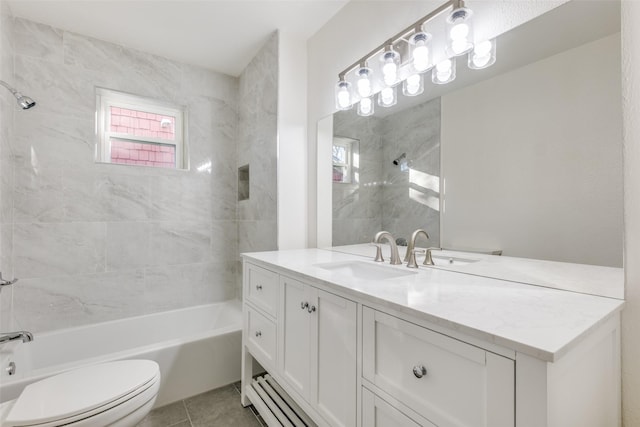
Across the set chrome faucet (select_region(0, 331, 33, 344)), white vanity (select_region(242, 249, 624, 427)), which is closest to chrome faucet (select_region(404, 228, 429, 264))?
white vanity (select_region(242, 249, 624, 427))

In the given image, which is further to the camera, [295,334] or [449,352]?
[295,334]

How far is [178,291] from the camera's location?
2.48m

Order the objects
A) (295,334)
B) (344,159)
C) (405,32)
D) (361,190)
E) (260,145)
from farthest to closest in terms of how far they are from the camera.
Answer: (260,145) < (344,159) < (361,190) < (405,32) < (295,334)

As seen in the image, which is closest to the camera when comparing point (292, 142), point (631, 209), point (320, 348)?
point (631, 209)

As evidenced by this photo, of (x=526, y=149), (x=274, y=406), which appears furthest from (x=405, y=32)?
(x=274, y=406)

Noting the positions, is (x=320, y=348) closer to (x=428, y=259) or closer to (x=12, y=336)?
(x=428, y=259)

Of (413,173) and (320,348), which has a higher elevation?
(413,173)

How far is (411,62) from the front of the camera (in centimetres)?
Answer: 140

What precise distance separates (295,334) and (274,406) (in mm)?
608

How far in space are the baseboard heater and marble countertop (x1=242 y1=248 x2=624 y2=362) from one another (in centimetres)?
83

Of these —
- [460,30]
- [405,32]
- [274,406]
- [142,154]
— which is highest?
[405,32]

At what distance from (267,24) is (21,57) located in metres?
1.68

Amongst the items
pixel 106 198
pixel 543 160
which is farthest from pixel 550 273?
pixel 106 198

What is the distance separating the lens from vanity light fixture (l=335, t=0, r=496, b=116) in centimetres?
115
